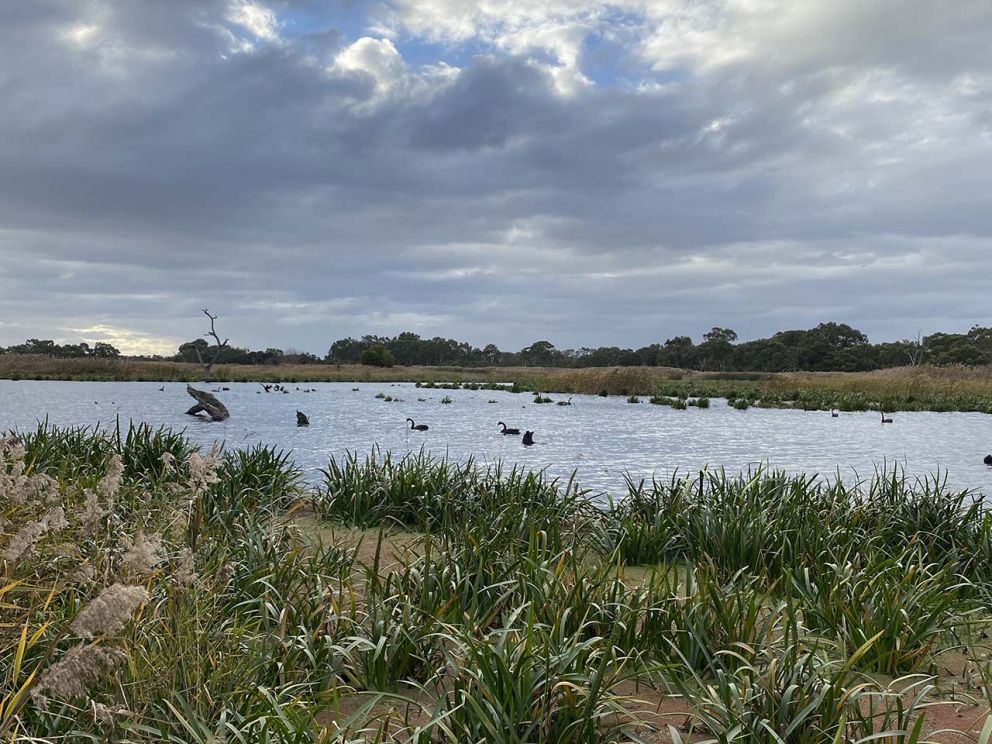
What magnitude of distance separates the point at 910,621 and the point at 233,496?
263 inches

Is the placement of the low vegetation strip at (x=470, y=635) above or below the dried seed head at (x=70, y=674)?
below

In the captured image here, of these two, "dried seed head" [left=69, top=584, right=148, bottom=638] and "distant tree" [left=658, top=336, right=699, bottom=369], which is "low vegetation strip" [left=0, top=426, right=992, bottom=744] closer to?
"dried seed head" [left=69, top=584, right=148, bottom=638]

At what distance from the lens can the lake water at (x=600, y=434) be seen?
536 inches

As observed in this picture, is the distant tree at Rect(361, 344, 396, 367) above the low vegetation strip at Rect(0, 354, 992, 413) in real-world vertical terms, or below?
above

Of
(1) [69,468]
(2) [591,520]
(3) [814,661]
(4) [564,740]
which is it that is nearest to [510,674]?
(4) [564,740]

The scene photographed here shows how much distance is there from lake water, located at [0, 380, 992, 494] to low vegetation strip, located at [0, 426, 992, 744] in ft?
13.2

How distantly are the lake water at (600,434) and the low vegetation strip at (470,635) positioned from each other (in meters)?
4.04

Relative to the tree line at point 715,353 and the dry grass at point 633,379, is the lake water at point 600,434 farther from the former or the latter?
the tree line at point 715,353

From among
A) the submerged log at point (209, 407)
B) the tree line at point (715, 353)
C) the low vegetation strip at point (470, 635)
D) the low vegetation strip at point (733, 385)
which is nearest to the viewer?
the low vegetation strip at point (470, 635)

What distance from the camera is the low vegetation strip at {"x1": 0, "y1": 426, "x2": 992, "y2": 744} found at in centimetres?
304

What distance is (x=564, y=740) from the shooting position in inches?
119

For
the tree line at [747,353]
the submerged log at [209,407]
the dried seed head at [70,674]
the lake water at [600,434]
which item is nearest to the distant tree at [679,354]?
the tree line at [747,353]

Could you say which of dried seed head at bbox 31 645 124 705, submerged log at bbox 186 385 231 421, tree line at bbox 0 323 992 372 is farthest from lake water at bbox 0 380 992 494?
tree line at bbox 0 323 992 372

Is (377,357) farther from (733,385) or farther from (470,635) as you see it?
(470,635)
